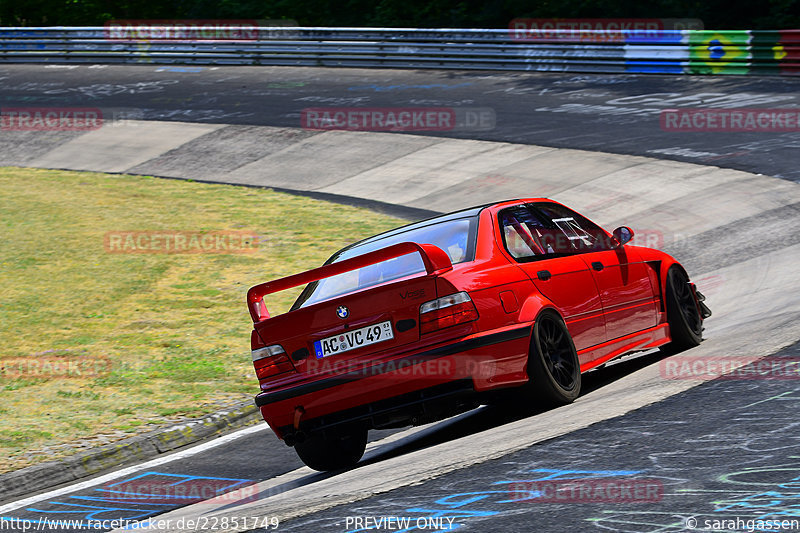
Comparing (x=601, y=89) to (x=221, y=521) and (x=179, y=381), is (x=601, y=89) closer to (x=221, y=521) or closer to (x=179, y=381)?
(x=179, y=381)

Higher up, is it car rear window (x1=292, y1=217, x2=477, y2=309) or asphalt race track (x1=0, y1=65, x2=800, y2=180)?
asphalt race track (x1=0, y1=65, x2=800, y2=180)

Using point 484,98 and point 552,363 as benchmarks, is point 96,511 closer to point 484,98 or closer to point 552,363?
point 552,363

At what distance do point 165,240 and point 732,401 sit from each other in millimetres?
10861

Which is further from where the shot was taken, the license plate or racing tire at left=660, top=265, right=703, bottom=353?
racing tire at left=660, top=265, right=703, bottom=353

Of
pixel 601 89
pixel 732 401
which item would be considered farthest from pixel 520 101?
pixel 732 401

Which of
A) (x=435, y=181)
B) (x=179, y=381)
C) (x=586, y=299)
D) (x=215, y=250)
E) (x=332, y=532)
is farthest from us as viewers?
(x=435, y=181)

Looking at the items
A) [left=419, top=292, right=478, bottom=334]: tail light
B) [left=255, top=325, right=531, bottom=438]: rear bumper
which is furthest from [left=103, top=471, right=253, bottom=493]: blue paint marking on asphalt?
[left=419, top=292, right=478, bottom=334]: tail light

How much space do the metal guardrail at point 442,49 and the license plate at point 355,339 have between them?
19059mm

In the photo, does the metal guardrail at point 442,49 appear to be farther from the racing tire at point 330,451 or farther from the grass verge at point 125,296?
the racing tire at point 330,451

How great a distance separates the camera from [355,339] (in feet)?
21.5

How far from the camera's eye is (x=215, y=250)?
15070mm

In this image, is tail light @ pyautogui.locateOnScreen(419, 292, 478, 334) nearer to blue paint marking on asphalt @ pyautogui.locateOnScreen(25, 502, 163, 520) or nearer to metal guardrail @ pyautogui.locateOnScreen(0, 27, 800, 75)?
blue paint marking on asphalt @ pyautogui.locateOnScreen(25, 502, 163, 520)

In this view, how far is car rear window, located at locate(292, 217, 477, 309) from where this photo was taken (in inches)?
271

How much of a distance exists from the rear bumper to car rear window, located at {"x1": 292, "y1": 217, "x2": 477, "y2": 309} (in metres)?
0.61
